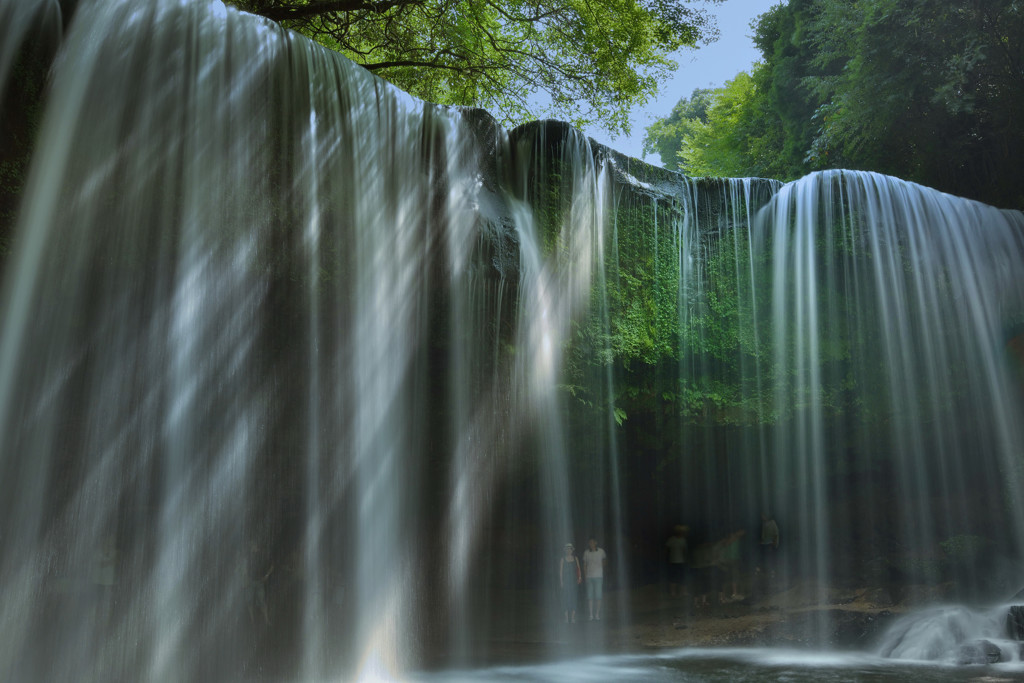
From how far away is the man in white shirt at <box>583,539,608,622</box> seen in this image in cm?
1073

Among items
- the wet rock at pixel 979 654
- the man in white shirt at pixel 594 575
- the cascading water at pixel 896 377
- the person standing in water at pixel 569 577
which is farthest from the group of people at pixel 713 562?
the wet rock at pixel 979 654

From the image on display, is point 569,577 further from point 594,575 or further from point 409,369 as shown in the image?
point 409,369

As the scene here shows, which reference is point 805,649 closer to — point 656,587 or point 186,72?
point 656,587

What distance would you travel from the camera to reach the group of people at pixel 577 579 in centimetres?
1067

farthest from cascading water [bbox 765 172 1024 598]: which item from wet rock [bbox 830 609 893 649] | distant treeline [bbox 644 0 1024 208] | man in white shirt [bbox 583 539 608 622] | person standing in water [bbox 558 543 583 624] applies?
person standing in water [bbox 558 543 583 624]

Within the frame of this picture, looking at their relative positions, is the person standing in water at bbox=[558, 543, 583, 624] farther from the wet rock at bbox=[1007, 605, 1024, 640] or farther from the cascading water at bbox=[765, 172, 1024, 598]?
the wet rock at bbox=[1007, 605, 1024, 640]

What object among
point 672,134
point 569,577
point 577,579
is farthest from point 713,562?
point 672,134

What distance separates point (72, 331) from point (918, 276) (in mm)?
10650

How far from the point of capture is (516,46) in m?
14.6

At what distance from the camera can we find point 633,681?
7176mm

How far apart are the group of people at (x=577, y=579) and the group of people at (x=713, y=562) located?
2.24 metres

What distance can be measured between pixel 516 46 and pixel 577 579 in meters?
10.0

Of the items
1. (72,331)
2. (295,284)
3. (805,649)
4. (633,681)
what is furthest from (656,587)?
(72,331)

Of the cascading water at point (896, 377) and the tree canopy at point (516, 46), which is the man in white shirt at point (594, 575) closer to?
the cascading water at point (896, 377)
